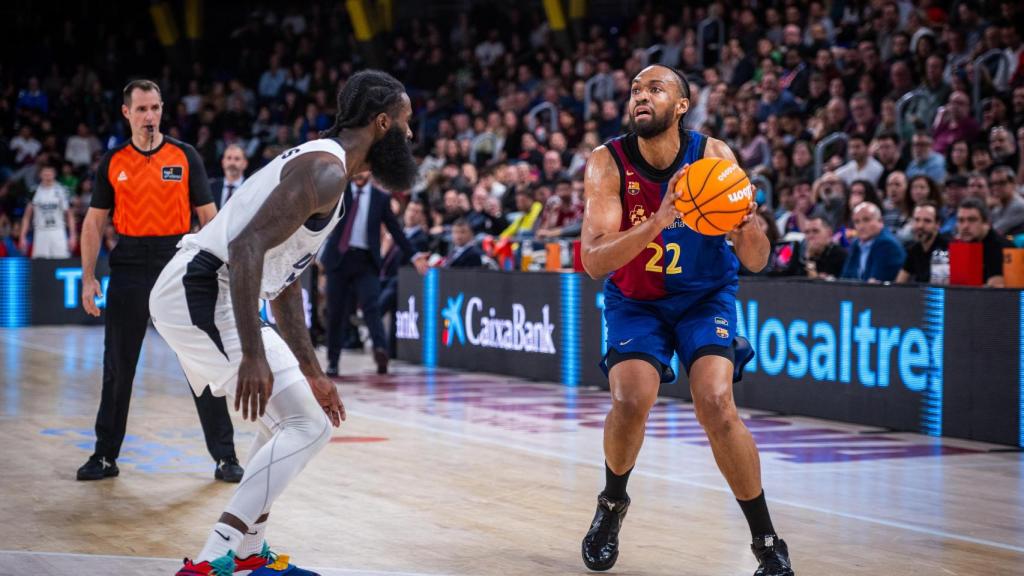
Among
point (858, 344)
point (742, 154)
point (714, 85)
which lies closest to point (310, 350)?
point (858, 344)

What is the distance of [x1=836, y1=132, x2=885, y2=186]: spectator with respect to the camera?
539 inches

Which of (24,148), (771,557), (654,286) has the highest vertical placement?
(24,148)

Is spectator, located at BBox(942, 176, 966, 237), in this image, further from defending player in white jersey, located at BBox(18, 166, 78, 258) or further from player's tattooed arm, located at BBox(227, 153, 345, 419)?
defending player in white jersey, located at BBox(18, 166, 78, 258)

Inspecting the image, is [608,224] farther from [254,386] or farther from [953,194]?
[953,194]

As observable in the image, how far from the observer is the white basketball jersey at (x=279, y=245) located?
4.65 m

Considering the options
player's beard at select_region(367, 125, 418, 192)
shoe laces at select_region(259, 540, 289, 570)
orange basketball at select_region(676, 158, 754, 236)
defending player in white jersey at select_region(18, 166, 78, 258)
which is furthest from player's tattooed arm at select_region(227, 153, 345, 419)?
defending player in white jersey at select_region(18, 166, 78, 258)

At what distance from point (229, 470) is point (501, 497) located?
59.6 inches

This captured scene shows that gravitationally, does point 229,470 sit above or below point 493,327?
below

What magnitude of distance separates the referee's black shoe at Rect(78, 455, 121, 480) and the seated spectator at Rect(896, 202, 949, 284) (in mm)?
5938

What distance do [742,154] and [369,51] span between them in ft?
46.6

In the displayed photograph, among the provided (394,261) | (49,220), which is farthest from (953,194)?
(49,220)

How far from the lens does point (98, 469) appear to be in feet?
24.2

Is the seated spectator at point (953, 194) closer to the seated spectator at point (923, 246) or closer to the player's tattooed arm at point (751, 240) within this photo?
the seated spectator at point (923, 246)

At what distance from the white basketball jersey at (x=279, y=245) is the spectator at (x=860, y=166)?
971 centimetres
